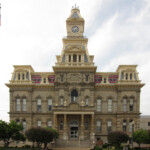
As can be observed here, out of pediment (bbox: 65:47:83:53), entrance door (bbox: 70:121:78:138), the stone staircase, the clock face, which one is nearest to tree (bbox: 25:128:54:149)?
the stone staircase

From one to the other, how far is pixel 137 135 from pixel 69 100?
711 inches

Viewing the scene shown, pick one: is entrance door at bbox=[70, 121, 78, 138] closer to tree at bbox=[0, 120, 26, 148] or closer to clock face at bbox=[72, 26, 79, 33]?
tree at bbox=[0, 120, 26, 148]

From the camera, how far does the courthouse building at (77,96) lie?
6047 cm

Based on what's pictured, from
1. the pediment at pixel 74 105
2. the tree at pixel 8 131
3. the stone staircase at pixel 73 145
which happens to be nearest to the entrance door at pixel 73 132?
the stone staircase at pixel 73 145

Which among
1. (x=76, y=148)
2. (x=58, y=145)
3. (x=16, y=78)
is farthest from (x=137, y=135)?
(x=16, y=78)

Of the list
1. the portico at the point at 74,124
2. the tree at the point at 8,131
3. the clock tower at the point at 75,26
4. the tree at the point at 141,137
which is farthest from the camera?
the clock tower at the point at 75,26

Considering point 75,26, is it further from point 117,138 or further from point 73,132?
point 117,138

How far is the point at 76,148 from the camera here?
176 ft

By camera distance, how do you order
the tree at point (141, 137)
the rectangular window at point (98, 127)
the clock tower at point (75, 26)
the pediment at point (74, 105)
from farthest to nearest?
the clock tower at point (75, 26)
the rectangular window at point (98, 127)
the pediment at point (74, 105)
the tree at point (141, 137)

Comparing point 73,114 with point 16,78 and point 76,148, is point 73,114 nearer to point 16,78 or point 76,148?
point 76,148

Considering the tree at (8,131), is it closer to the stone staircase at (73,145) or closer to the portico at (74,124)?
the stone staircase at (73,145)

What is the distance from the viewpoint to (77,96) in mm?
61938

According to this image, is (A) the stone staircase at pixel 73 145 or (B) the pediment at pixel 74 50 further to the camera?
(B) the pediment at pixel 74 50

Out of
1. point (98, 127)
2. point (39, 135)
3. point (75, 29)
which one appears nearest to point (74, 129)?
point (98, 127)
